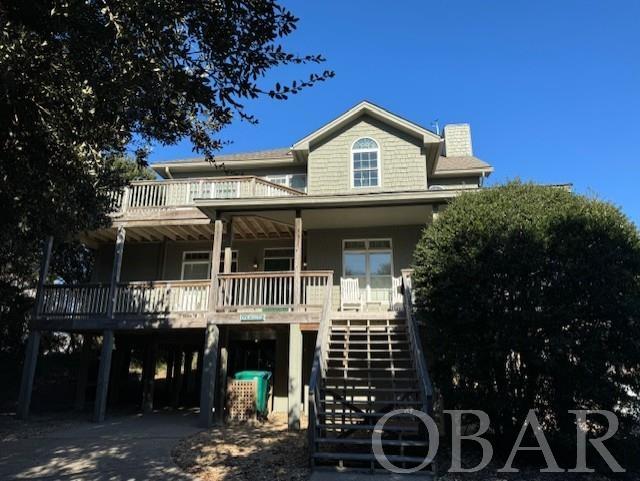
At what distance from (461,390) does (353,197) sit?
6.01 metres

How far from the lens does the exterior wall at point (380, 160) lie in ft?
49.9

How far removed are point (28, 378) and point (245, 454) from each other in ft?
26.6

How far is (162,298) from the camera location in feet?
41.8

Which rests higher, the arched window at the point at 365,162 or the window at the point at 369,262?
the arched window at the point at 365,162

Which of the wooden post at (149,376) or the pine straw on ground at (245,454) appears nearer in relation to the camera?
the pine straw on ground at (245,454)

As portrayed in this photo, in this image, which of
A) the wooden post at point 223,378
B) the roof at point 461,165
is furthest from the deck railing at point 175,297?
the roof at point 461,165

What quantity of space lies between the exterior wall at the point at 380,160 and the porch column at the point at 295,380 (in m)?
5.67

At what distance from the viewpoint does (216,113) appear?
598cm

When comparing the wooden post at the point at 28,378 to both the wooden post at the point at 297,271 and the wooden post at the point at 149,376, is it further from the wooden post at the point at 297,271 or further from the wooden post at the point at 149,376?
the wooden post at the point at 297,271

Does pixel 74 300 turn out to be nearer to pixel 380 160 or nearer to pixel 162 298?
pixel 162 298

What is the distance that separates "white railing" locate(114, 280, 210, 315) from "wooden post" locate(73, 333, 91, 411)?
295 cm

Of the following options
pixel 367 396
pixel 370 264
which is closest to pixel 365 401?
pixel 367 396

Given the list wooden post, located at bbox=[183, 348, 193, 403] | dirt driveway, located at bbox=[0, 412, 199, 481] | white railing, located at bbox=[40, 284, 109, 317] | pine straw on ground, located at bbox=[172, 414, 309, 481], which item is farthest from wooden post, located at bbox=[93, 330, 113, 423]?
wooden post, located at bbox=[183, 348, 193, 403]

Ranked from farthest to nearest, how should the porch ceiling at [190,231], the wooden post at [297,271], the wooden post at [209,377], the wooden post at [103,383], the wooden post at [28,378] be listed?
the porch ceiling at [190,231]
the wooden post at [28,378]
the wooden post at [103,383]
the wooden post at [297,271]
the wooden post at [209,377]
